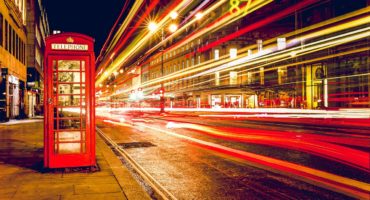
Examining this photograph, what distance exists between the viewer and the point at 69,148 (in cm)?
762

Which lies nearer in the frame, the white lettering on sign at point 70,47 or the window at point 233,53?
the white lettering on sign at point 70,47

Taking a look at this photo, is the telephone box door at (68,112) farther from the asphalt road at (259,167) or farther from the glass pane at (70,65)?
the asphalt road at (259,167)

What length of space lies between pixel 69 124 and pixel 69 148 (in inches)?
22.1

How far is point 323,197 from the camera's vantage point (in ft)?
18.1

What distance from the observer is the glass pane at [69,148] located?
24.8 ft

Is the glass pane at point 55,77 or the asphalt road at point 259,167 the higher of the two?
the glass pane at point 55,77

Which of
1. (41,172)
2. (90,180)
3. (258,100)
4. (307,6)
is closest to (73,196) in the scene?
(90,180)

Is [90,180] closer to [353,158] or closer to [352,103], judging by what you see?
[353,158]

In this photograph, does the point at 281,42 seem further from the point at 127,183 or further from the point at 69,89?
the point at 127,183

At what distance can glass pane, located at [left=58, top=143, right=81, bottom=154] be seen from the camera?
7574mm

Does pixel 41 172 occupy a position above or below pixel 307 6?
below

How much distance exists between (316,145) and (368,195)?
626cm

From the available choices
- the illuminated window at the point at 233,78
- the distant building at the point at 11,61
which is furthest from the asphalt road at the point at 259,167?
Result: the illuminated window at the point at 233,78

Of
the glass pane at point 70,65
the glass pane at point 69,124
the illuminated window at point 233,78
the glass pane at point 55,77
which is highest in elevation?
the illuminated window at point 233,78
